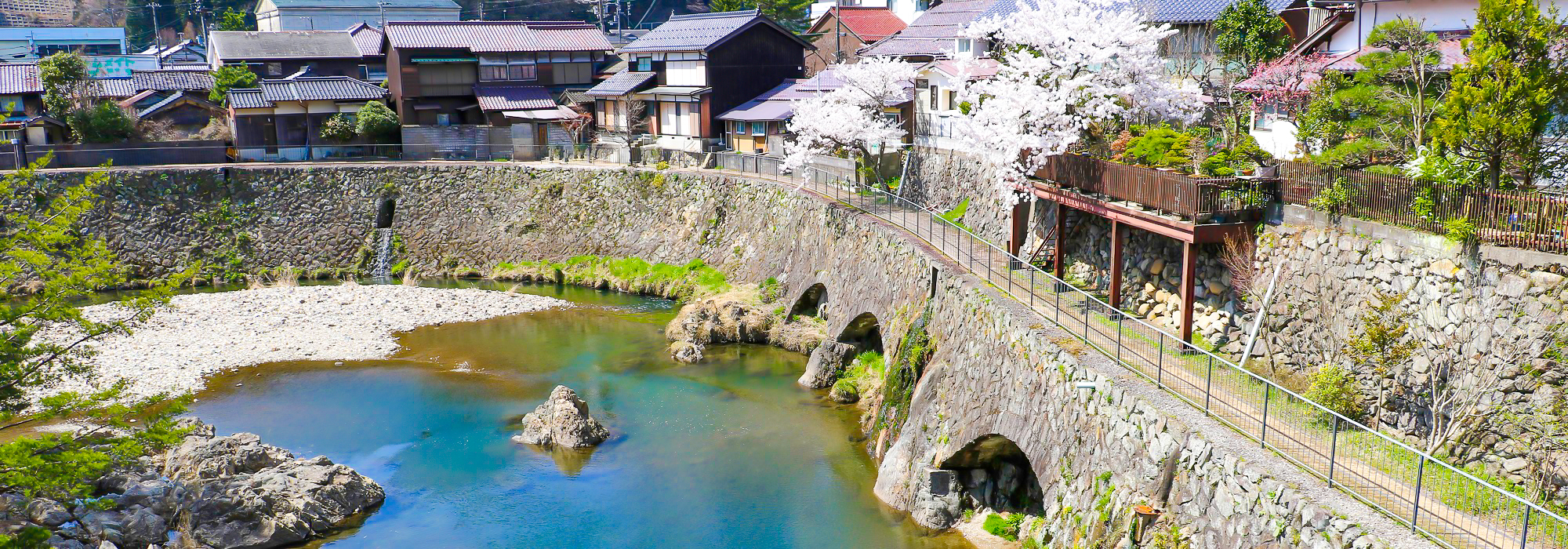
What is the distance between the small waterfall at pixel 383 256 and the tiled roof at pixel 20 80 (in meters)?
19.7

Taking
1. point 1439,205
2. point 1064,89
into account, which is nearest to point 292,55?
point 1064,89

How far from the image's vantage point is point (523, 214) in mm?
45344

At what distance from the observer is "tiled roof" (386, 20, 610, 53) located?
172 feet

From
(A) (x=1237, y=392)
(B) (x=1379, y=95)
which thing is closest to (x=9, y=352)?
(A) (x=1237, y=392)

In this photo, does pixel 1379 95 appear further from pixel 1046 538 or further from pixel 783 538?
pixel 783 538

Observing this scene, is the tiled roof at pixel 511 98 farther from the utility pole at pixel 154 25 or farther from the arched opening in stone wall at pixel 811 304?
the utility pole at pixel 154 25

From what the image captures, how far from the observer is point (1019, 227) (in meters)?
26.7

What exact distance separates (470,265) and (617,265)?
6.82 m

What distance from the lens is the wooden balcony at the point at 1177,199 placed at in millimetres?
18703

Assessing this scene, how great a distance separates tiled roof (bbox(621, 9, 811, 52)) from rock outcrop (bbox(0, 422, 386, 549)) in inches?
1183

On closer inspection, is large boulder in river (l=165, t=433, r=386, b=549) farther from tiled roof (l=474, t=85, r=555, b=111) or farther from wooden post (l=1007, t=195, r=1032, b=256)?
tiled roof (l=474, t=85, r=555, b=111)

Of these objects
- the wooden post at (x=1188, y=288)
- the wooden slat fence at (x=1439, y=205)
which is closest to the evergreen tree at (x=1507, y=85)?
the wooden slat fence at (x=1439, y=205)

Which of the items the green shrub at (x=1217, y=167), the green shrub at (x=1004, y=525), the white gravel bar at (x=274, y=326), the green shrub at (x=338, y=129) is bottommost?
the green shrub at (x=1004, y=525)

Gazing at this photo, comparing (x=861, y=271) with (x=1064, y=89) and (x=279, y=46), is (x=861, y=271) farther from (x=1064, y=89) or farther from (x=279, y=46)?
(x=279, y=46)
